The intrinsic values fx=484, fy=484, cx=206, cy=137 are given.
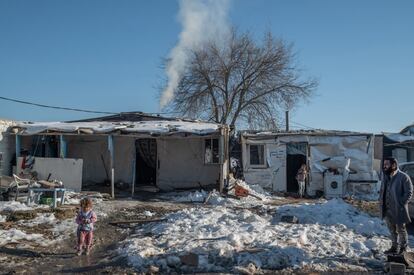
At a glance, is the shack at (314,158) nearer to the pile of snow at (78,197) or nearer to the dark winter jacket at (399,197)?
the pile of snow at (78,197)

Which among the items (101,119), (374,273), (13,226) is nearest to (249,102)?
(101,119)

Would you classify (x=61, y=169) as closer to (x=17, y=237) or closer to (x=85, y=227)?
(x=17, y=237)

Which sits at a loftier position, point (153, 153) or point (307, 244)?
Answer: point (153, 153)

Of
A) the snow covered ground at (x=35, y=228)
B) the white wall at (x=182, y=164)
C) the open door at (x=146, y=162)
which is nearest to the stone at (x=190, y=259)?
the snow covered ground at (x=35, y=228)

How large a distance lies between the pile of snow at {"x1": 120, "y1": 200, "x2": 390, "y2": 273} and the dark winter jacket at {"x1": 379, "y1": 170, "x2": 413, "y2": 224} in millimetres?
954

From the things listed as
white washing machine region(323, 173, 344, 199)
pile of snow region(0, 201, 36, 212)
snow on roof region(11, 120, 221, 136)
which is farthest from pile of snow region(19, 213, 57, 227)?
white washing machine region(323, 173, 344, 199)

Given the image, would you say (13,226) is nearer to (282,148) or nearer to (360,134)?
(282,148)

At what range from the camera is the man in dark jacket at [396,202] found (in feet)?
27.2

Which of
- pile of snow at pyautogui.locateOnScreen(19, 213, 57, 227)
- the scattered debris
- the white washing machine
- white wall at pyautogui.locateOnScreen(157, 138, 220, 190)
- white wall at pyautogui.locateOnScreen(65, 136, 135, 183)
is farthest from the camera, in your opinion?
white wall at pyautogui.locateOnScreen(65, 136, 135, 183)

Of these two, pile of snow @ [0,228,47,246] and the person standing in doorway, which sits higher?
the person standing in doorway

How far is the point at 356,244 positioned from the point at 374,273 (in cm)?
168

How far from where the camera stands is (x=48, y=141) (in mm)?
20531

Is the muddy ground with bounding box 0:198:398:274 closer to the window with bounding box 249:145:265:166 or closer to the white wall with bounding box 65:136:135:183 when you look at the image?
the white wall with bounding box 65:136:135:183

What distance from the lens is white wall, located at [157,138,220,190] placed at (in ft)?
67.7
